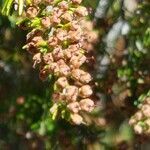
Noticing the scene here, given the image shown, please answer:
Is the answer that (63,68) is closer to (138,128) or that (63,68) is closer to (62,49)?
(62,49)

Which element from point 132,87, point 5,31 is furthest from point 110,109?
point 5,31

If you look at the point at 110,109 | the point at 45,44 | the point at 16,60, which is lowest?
the point at 110,109

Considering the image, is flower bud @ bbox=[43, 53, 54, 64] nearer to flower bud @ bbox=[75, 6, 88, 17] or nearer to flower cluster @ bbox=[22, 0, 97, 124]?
flower cluster @ bbox=[22, 0, 97, 124]

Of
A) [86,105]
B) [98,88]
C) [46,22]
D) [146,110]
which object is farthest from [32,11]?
[98,88]

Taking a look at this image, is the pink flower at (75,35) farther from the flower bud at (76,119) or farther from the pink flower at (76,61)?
the flower bud at (76,119)

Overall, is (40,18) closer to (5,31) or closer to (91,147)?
(5,31)

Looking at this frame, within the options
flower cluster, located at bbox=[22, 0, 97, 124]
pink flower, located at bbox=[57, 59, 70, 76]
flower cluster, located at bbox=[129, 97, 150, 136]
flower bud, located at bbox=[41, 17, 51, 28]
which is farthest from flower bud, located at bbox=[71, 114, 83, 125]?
flower cluster, located at bbox=[129, 97, 150, 136]
